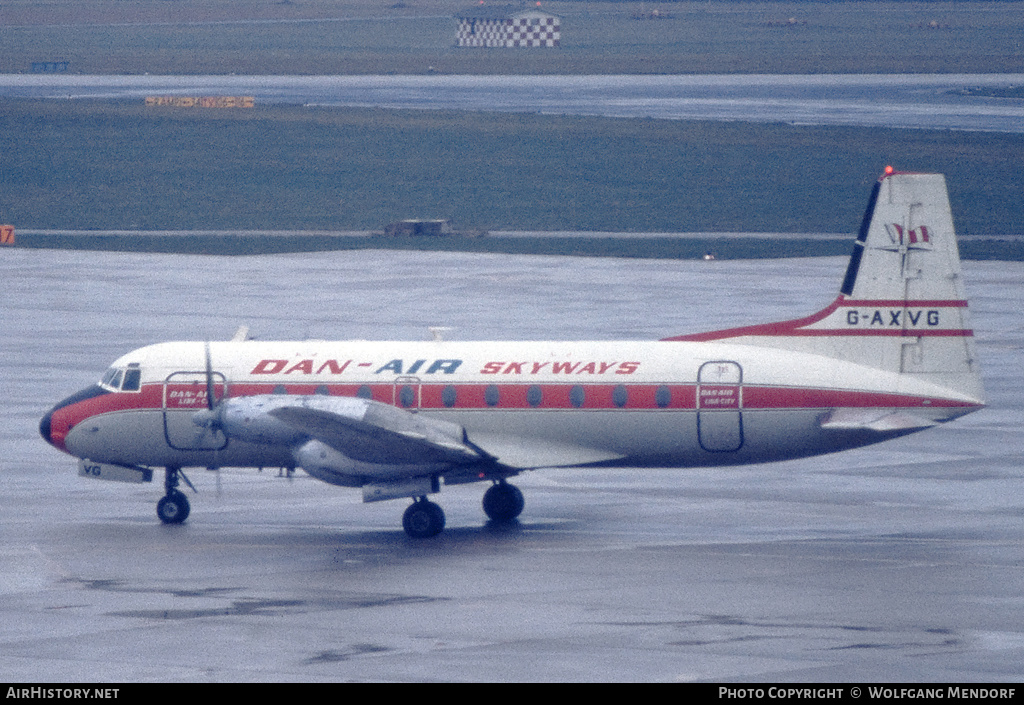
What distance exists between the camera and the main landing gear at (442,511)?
1063 inches

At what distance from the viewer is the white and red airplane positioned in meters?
26.8

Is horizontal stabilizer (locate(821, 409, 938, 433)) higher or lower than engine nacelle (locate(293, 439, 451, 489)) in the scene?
higher

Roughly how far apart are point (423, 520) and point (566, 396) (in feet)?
9.94

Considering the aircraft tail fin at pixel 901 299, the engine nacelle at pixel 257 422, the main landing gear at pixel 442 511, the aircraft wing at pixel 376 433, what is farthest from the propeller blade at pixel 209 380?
the aircraft tail fin at pixel 901 299

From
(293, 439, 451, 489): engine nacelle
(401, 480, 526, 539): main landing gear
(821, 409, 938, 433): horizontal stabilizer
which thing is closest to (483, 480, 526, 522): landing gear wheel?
(401, 480, 526, 539): main landing gear

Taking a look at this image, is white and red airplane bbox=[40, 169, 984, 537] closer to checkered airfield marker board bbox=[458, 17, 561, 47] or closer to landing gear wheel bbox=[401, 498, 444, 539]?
landing gear wheel bbox=[401, 498, 444, 539]

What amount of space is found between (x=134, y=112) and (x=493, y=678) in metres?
95.1

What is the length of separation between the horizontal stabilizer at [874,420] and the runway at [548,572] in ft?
5.59

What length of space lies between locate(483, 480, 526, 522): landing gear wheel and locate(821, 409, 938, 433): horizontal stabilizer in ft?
17.2

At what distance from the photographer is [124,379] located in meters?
29.0

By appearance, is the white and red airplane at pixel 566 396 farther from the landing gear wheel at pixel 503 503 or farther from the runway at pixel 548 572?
the runway at pixel 548 572

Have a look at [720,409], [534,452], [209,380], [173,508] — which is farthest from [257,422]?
[720,409]

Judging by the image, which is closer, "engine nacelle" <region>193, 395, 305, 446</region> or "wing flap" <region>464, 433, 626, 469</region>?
"engine nacelle" <region>193, 395, 305, 446</region>

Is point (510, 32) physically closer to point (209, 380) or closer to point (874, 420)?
point (209, 380)
